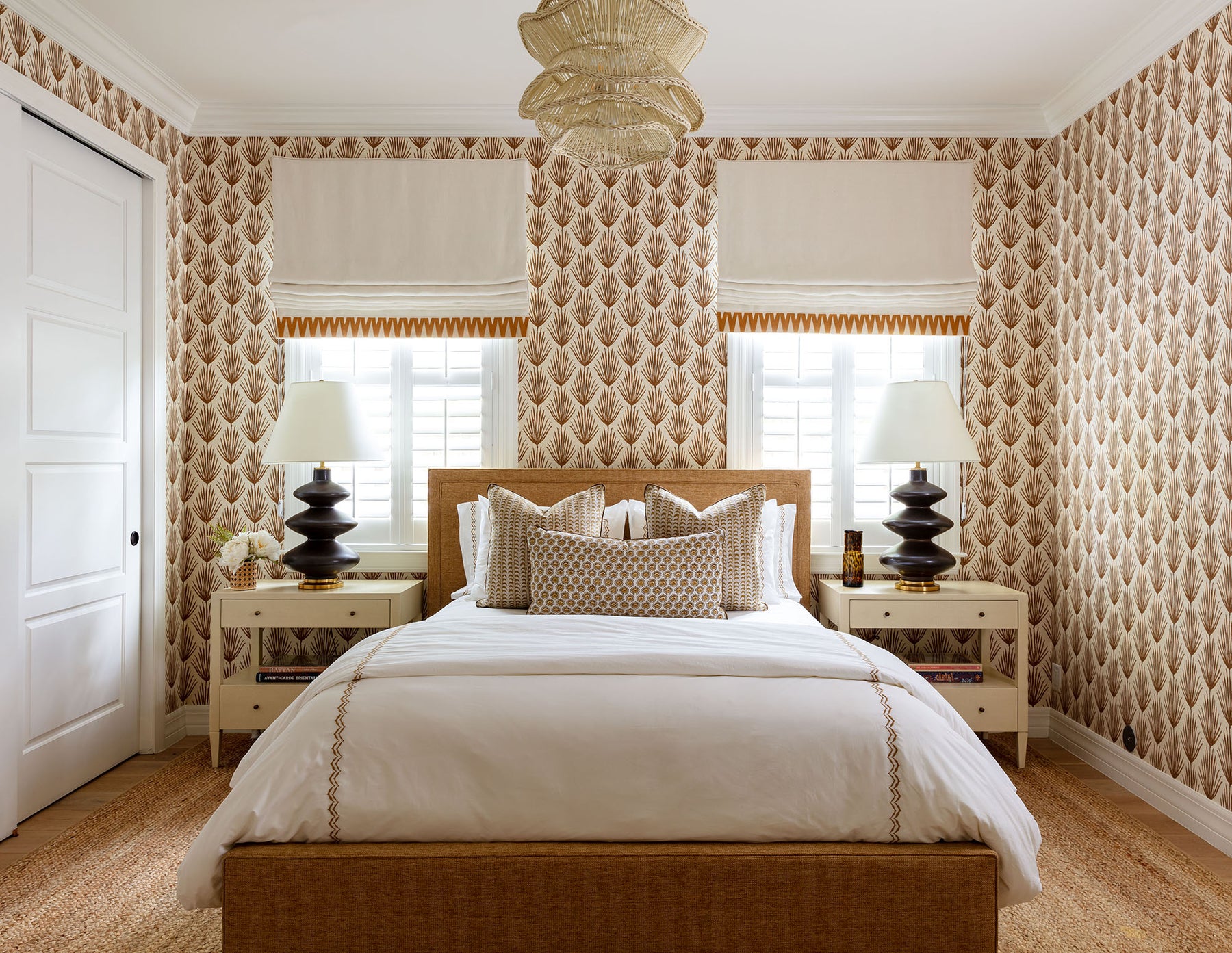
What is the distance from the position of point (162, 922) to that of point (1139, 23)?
4240mm

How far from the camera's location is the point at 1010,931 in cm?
216

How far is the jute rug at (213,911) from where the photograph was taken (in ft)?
6.94

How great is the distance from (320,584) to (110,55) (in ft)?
7.07

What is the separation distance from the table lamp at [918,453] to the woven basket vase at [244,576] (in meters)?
2.60

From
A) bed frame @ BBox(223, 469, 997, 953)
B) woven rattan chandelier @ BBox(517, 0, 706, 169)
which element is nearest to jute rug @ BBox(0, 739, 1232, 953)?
bed frame @ BBox(223, 469, 997, 953)

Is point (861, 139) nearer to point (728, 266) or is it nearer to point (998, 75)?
point (998, 75)

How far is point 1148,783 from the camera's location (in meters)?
3.03

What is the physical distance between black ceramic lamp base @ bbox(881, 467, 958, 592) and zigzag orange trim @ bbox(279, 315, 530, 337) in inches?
71.9

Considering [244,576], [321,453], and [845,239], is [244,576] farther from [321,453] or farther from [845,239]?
[845,239]

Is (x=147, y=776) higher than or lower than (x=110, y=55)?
lower

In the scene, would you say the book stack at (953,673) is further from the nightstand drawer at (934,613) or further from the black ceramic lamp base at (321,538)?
the black ceramic lamp base at (321,538)

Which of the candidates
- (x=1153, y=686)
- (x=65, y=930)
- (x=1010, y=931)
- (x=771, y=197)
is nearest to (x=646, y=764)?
(x=1010, y=931)

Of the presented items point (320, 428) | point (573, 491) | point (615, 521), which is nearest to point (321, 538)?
point (320, 428)

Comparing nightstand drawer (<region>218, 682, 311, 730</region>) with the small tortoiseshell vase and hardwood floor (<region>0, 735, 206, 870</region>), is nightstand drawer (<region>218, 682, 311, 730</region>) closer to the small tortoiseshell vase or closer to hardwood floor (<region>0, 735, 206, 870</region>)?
hardwood floor (<region>0, 735, 206, 870</region>)
